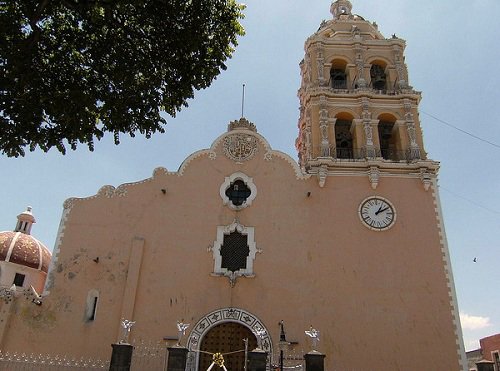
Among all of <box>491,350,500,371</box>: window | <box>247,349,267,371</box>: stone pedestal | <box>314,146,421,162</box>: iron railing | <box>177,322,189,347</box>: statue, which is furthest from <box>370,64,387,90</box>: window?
<box>247,349,267,371</box>: stone pedestal

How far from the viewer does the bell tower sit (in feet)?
55.8

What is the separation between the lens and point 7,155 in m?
9.04

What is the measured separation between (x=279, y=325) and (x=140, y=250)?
16.4 feet

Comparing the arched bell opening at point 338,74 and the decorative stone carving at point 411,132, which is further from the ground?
the arched bell opening at point 338,74

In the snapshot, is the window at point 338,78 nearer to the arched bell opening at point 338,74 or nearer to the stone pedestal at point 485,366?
the arched bell opening at point 338,74

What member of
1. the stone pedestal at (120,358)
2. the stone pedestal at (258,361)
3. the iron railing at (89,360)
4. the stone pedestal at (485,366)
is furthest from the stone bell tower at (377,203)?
the stone pedestal at (120,358)

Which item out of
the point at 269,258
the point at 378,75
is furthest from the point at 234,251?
the point at 378,75

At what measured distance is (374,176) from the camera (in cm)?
Answer: 1667

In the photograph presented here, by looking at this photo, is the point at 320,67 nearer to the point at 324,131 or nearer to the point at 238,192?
the point at 324,131

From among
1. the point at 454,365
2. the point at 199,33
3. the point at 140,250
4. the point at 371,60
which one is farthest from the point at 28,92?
the point at 371,60

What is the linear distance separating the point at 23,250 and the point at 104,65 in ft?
56.2

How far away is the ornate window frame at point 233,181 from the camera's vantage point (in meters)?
16.2

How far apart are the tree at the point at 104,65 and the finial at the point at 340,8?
15.7 m

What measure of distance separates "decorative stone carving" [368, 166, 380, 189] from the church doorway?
21.9ft
